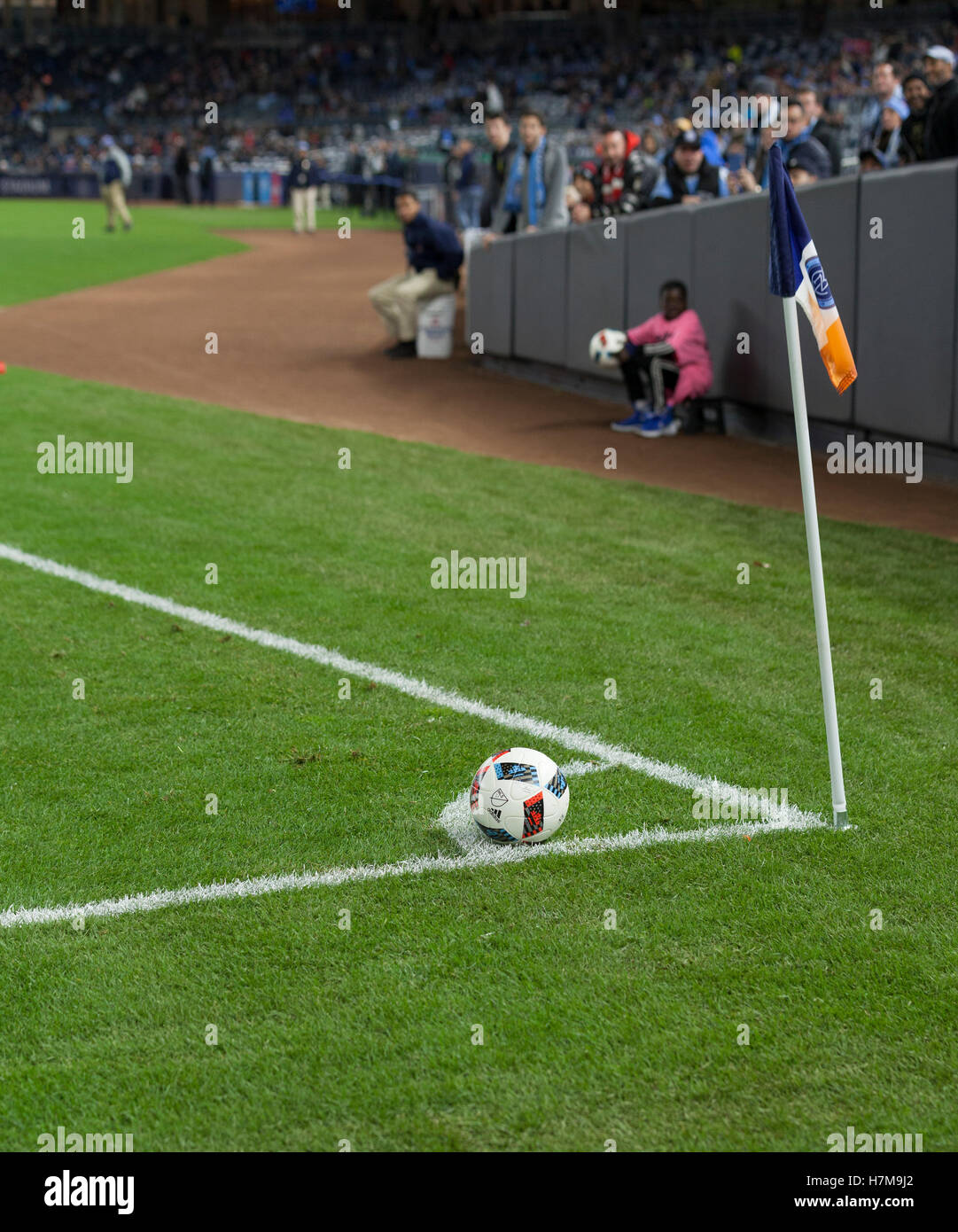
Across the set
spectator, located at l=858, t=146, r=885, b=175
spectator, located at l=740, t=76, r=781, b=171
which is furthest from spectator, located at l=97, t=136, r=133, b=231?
spectator, located at l=858, t=146, r=885, b=175

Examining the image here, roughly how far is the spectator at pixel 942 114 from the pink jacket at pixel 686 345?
96.8 inches

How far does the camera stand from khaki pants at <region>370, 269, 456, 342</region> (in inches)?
691

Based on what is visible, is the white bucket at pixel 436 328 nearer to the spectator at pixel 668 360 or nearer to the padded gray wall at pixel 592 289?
the padded gray wall at pixel 592 289

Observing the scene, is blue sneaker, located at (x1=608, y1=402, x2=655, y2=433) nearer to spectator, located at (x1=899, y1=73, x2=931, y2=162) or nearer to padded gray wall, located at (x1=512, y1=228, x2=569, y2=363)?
padded gray wall, located at (x1=512, y1=228, x2=569, y2=363)

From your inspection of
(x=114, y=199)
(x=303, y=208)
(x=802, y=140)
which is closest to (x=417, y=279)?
(x=802, y=140)

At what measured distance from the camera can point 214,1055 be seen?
12.3 ft

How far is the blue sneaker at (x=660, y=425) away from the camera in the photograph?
43.7ft

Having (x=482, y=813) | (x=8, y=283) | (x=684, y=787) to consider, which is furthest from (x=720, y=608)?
(x=8, y=283)

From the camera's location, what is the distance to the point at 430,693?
659 centimetres

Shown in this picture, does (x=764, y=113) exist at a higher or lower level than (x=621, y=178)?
higher

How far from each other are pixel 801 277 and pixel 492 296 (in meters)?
12.9

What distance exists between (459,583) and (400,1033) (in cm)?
475

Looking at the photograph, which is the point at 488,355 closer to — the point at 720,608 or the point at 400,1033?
the point at 720,608

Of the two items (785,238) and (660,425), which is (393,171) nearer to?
(660,425)
